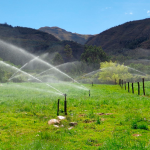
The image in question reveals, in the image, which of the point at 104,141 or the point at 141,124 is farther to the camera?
the point at 141,124

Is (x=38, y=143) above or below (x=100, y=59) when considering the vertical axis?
below

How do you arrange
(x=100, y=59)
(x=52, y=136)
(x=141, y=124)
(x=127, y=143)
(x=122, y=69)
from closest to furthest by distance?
(x=127, y=143), (x=52, y=136), (x=141, y=124), (x=122, y=69), (x=100, y=59)

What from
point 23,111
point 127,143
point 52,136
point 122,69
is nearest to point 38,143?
point 52,136

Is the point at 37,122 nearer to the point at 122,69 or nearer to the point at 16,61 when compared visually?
the point at 122,69

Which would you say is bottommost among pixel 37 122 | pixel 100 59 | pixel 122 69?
pixel 37 122

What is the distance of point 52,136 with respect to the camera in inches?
381

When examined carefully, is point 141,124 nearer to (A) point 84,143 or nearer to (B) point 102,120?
(B) point 102,120

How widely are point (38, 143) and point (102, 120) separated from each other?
561 centimetres

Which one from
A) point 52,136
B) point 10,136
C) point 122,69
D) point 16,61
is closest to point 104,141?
point 52,136

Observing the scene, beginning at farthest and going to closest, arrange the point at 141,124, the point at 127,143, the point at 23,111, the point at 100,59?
1. the point at 100,59
2. the point at 23,111
3. the point at 141,124
4. the point at 127,143

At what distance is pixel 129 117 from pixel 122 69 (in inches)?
2500

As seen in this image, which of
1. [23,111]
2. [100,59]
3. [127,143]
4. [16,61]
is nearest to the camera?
[127,143]

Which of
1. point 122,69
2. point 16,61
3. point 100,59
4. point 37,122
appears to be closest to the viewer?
point 37,122

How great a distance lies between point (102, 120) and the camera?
507 inches
